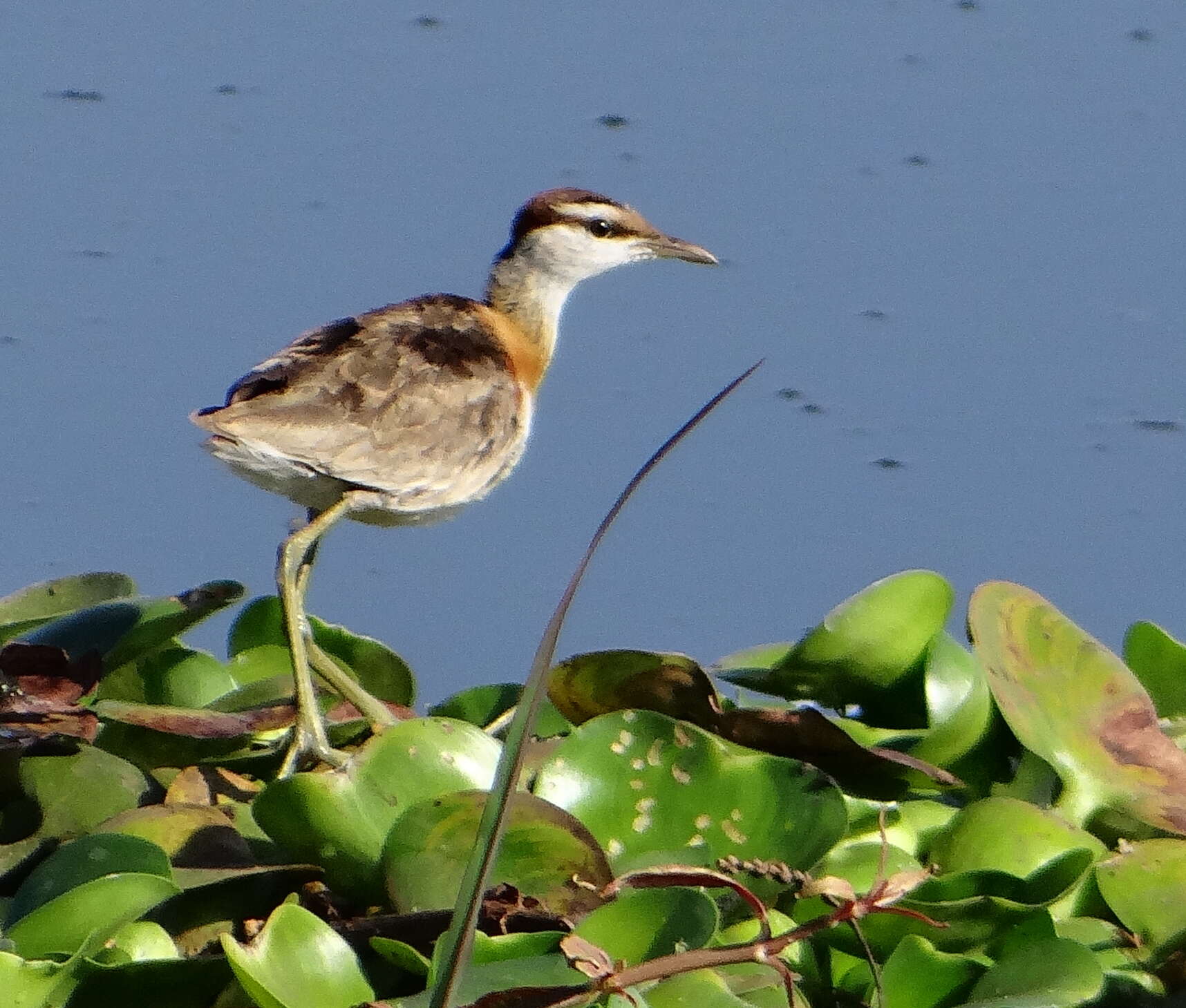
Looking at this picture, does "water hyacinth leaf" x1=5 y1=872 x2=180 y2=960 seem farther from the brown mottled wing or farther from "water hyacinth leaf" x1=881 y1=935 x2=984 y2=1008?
the brown mottled wing

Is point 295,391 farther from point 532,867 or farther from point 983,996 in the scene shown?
point 983,996

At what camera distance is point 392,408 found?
4293mm

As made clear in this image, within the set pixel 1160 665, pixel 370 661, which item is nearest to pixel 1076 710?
pixel 1160 665

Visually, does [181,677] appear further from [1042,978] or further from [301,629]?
[1042,978]

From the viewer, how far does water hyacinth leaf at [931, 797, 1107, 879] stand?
105 inches

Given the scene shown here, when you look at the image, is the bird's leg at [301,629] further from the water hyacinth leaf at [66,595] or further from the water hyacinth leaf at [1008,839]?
the water hyacinth leaf at [1008,839]

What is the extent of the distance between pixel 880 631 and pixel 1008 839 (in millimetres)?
554

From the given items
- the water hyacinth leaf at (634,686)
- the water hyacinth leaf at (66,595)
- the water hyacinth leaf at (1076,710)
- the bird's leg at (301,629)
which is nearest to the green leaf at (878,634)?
the water hyacinth leaf at (1076,710)

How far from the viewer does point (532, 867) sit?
8.19 ft

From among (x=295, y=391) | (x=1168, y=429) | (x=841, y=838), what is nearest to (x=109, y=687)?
(x=295, y=391)

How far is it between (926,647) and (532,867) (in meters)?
0.96

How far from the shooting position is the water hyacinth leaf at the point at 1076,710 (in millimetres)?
2875

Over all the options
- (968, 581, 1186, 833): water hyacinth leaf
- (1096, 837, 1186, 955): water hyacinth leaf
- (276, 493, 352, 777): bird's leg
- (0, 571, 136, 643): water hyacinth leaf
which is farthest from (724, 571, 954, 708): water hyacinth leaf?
(0, 571, 136, 643): water hyacinth leaf

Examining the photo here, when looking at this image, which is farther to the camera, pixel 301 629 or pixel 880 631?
pixel 301 629
